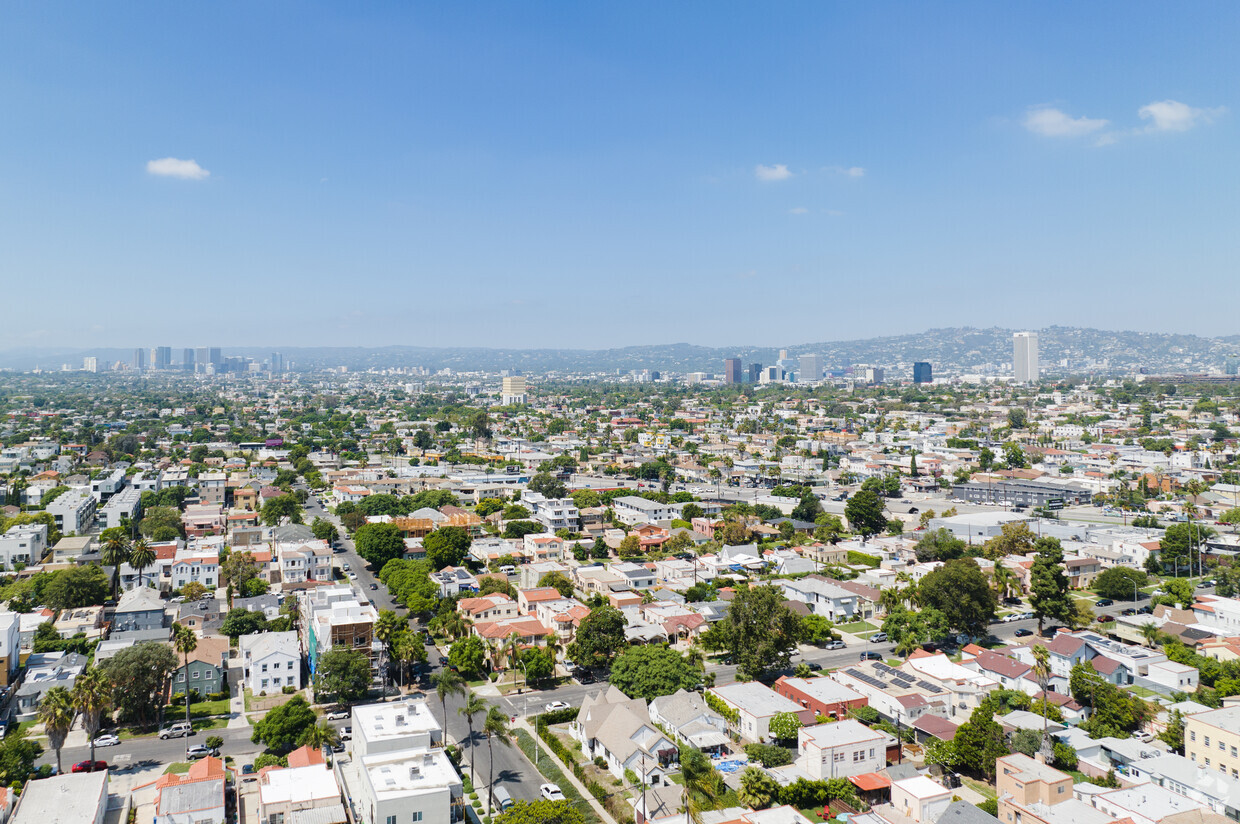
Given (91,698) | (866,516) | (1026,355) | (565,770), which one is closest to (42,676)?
(91,698)

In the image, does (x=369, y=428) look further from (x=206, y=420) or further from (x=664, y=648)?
(x=664, y=648)

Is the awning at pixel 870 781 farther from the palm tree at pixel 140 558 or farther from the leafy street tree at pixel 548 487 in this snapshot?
the leafy street tree at pixel 548 487

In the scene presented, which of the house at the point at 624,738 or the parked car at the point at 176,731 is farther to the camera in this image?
the parked car at the point at 176,731

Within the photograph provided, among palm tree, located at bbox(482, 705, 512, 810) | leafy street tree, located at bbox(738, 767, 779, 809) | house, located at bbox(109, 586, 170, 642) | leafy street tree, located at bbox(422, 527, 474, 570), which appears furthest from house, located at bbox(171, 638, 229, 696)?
leafy street tree, located at bbox(738, 767, 779, 809)

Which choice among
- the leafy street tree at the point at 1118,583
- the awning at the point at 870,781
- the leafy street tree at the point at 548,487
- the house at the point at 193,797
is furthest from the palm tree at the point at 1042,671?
the leafy street tree at the point at 548,487

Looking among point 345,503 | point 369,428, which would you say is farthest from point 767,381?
point 345,503

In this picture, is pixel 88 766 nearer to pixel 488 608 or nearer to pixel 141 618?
pixel 141 618

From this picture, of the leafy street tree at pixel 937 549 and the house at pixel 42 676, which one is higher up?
the leafy street tree at pixel 937 549
